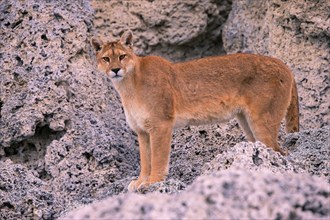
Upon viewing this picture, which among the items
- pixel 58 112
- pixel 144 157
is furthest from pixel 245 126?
pixel 58 112

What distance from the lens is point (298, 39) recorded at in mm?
Result: 9305

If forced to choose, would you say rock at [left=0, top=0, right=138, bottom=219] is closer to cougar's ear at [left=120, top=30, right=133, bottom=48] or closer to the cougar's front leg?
the cougar's front leg

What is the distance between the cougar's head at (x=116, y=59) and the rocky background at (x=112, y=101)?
0.67 metres

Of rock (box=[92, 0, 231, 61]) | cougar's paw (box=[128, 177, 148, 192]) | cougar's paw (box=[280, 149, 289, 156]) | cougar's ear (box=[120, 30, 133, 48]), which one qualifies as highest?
cougar's ear (box=[120, 30, 133, 48])

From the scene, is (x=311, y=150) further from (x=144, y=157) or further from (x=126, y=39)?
(x=126, y=39)

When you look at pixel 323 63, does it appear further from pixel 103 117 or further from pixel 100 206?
pixel 100 206

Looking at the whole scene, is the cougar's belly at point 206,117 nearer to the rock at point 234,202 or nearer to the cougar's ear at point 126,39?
the cougar's ear at point 126,39

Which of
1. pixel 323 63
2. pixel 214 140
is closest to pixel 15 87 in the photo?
pixel 214 140

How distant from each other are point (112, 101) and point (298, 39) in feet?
8.43

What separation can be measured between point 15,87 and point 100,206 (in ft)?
14.1

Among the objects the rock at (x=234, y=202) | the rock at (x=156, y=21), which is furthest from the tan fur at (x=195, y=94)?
the rock at (x=234, y=202)

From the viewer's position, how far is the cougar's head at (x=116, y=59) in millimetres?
7320

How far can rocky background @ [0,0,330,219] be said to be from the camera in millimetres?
6566

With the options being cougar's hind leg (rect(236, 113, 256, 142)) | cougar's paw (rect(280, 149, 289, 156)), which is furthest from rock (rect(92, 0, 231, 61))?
cougar's paw (rect(280, 149, 289, 156))
